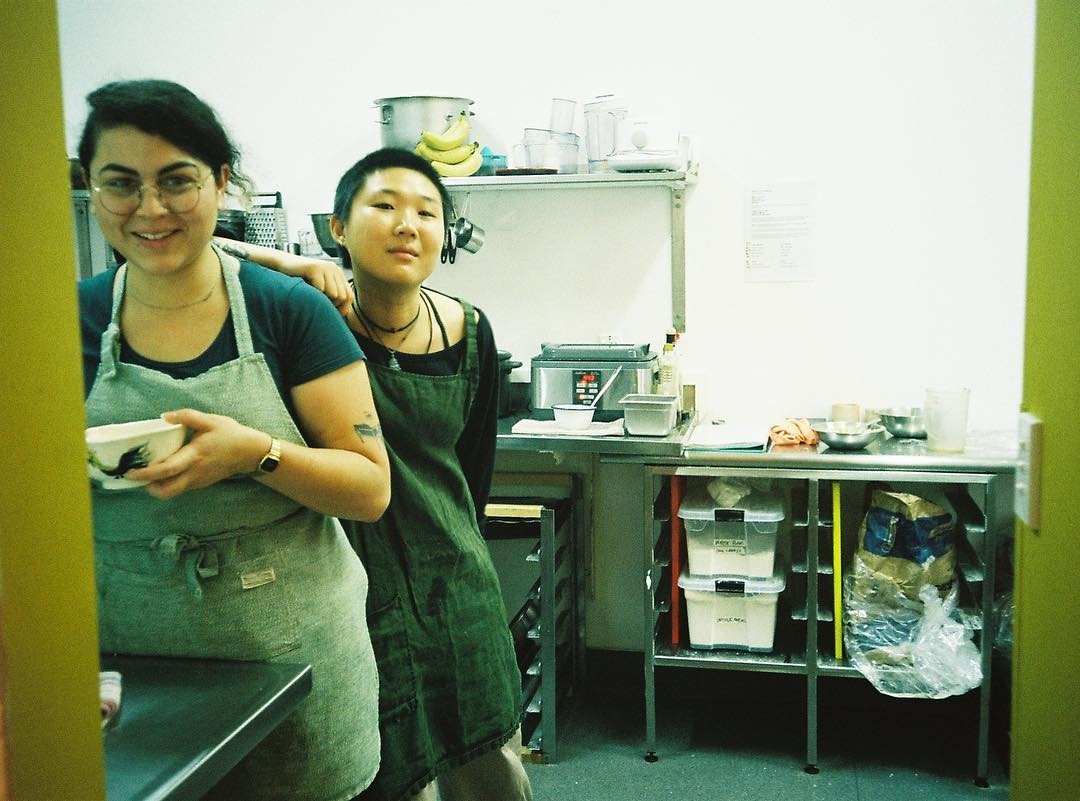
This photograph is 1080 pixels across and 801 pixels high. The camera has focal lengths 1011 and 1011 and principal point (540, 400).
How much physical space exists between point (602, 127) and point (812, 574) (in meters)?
1.54

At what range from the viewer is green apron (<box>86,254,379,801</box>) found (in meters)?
1.32

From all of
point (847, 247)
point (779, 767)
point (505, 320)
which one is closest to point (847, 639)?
point (779, 767)

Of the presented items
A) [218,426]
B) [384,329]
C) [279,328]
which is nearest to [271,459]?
[218,426]

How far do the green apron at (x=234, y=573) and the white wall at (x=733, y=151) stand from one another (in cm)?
201

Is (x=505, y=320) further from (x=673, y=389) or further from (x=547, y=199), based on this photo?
(x=673, y=389)

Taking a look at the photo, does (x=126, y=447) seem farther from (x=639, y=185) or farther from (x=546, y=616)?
(x=639, y=185)

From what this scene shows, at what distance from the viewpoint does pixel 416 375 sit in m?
1.83

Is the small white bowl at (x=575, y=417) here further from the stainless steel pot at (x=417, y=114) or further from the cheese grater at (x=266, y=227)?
the cheese grater at (x=266, y=227)

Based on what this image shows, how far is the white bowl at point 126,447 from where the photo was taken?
111cm

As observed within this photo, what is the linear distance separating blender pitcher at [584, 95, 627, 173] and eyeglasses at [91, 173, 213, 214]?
6.89 ft

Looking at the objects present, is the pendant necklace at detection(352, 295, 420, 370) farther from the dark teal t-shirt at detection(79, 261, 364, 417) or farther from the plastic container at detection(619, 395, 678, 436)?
the plastic container at detection(619, 395, 678, 436)

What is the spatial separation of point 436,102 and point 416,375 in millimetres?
1616

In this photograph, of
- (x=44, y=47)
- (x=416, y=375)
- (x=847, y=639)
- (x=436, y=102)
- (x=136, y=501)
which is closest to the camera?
(x=44, y=47)

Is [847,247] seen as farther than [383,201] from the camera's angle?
Yes
